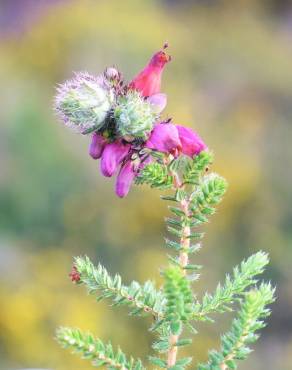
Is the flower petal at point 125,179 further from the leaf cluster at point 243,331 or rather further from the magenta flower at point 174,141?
the leaf cluster at point 243,331

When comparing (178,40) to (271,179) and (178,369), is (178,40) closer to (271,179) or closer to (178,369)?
(271,179)

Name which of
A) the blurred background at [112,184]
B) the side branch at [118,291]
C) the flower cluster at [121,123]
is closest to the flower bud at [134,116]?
the flower cluster at [121,123]

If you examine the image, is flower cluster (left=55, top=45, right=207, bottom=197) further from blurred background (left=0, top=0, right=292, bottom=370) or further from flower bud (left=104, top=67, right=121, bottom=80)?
blurred background (left=0, top=0, right=292, bottom=370)

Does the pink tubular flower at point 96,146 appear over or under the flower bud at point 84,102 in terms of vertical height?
under

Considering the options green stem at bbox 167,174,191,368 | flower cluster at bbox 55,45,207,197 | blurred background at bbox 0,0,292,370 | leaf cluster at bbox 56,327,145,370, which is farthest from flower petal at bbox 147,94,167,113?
blurred background at bbox 0,0,292,370

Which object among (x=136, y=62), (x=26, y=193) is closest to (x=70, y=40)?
(x=136, y=62)

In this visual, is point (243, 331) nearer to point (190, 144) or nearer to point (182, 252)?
point (182, 252)

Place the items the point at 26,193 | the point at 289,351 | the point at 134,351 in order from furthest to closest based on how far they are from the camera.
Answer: the point at 26,193 → the point at 289,351 → the point at 134,351
